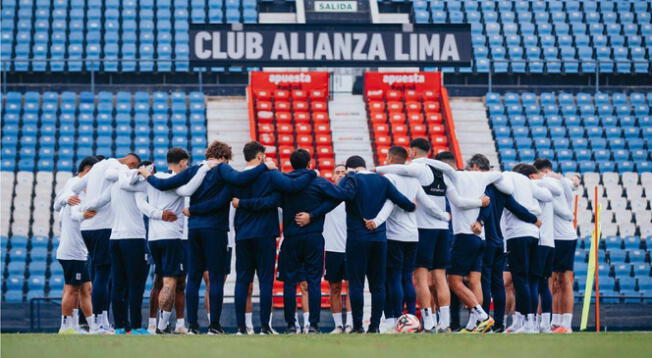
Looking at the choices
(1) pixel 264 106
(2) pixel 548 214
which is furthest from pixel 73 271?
(1) pixel 264 106

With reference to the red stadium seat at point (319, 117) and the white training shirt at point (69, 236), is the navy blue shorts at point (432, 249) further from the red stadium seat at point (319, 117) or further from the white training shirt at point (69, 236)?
the red stadium seat at point (319, 117)

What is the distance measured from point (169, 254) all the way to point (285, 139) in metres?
13.1

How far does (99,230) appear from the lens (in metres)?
11.7

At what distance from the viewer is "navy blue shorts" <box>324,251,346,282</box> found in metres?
12.0

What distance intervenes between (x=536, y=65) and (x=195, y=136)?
9552mm

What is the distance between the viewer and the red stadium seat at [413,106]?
25.8 meters

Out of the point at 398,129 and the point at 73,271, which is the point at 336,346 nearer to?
the point at 73,271

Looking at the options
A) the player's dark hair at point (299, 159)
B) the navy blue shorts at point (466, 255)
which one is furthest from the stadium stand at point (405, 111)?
the player's dark hair at point (299, 159)

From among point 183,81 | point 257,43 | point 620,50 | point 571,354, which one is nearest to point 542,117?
point 620,50

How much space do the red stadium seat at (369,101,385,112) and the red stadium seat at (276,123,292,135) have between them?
6.99 feet

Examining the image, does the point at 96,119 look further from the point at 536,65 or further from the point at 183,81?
the point at 536,65

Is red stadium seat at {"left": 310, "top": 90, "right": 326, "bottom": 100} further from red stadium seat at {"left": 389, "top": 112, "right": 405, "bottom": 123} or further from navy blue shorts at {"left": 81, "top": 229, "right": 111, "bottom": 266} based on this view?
navy blue shorts at {"left": 81, "top": 229, "right": 111, "bottom": 266}

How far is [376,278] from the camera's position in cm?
1099

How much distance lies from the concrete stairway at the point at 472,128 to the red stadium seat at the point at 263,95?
4397 mm
